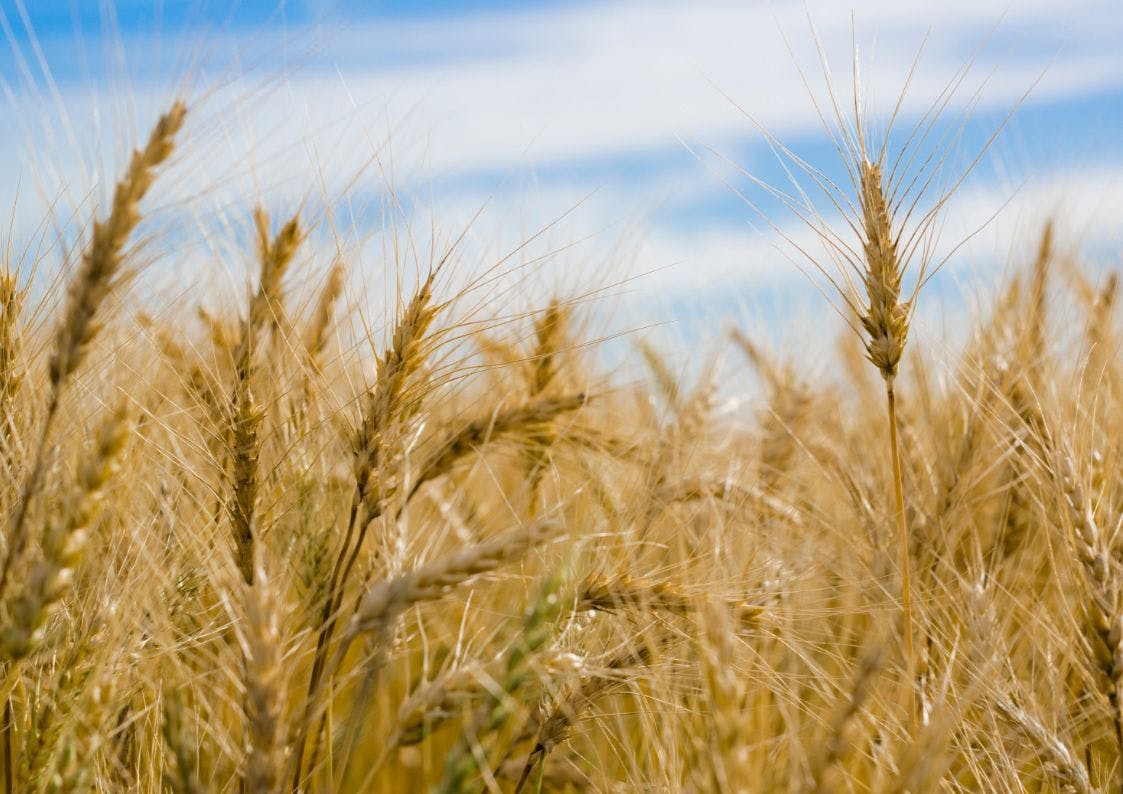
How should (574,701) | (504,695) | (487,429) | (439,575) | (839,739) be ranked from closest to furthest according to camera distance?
(839,739) → (504,695) → (439,575) → (574,701) → (487,429)

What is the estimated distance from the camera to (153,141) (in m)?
1.51

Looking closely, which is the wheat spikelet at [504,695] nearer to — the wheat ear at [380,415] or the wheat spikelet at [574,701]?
the wheat spikelet at [574,701]

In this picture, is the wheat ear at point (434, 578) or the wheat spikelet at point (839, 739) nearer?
the wheat spikelet at point (839, 739)

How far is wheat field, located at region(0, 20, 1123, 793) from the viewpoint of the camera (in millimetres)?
1363

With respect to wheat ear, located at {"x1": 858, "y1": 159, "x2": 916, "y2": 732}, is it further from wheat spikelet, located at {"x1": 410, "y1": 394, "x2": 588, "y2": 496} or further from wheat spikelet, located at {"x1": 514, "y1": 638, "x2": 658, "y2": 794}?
wheat spikelet, located at {"x1": 410, "y1": 394, "x2": 588, "y2": 496}

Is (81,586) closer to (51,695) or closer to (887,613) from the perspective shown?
(51,695)

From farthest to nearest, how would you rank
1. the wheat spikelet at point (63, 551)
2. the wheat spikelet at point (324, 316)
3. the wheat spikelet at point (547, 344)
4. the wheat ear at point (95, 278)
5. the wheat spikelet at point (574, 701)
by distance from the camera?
the wheat spikelet at point (547, 344) < the wheat spikelet at point (324, 316) < the wheat spikelet at point (574, 701) < the wheat ear at point (95, 278) < the wheat spikelet at point (63, 551)

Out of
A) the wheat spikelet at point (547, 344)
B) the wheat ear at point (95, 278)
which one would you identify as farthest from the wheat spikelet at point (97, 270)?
the wheat spikelet at point (547, 344)

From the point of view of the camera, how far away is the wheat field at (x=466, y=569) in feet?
4.47

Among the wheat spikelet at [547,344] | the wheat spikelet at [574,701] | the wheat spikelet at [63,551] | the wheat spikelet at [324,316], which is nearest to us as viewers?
the wheat spikelet at [63,551]

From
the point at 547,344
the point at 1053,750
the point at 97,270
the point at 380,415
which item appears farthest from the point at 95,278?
the point at 1053,750

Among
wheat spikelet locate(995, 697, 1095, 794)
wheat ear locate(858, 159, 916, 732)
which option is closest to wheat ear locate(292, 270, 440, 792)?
wheat ear locate(858, 159, 916, 732)

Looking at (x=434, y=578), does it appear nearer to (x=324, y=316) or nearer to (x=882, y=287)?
(x=882, y=287)

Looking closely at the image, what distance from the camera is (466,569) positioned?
1393 mm
